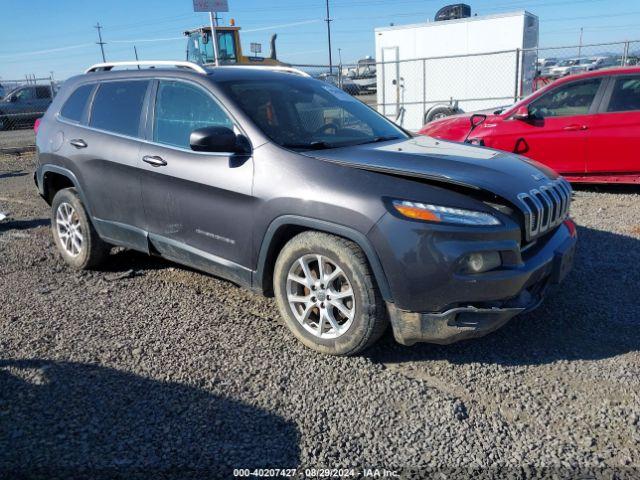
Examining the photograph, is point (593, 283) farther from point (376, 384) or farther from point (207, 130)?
point (207, 130)

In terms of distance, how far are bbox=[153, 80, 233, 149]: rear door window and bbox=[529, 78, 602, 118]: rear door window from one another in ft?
17.1

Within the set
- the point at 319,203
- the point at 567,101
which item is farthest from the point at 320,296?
the point at 567,101

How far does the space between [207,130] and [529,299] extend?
220cm

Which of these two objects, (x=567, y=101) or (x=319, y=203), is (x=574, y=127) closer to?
(x=567, y=101)

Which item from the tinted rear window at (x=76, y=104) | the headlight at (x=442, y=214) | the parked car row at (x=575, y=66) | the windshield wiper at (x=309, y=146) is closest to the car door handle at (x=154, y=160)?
the windshield wiper at (x=309, y=146)

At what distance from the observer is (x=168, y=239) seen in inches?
159

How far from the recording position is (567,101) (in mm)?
7195

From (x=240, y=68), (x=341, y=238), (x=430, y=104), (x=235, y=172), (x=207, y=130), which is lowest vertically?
(x=430, y=104)

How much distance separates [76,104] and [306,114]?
2.35 metres

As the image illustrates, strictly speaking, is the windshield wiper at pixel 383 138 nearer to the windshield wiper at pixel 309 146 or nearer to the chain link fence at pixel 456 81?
the windshield wiper at pixel 309 146

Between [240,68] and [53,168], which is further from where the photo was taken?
[53,168]

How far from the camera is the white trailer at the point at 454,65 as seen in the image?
1345 cm

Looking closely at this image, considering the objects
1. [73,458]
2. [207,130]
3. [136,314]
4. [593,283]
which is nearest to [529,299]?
[593,283]

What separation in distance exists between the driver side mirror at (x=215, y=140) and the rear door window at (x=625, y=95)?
5620mm
